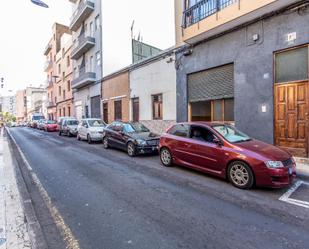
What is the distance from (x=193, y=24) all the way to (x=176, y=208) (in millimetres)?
9614

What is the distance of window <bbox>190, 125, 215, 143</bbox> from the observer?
6.68 meters

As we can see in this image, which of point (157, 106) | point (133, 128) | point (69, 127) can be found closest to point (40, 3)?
point (133, 128)

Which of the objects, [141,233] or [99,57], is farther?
[99,57]

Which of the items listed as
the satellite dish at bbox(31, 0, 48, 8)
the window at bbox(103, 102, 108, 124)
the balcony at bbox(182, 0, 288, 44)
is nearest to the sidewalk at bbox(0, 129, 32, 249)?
the satellite dish at bbox(31, 0, 48, 8)

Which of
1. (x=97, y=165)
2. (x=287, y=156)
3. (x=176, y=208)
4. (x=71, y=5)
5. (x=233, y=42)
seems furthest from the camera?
(x=71, y=5)

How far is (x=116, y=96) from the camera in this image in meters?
20.8

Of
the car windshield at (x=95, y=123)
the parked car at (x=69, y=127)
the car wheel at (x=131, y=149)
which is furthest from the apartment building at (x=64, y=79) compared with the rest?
the car wheel at (x=131, y=149)

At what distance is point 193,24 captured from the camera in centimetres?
1156

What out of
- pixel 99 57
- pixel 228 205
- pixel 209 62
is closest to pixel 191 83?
pixel 209 62

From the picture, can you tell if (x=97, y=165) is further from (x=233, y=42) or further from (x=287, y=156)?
(x=233, y=42)

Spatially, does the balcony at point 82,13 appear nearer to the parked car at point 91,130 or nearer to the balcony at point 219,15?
the parked car at point 91,130

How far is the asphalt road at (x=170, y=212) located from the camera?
3.38 metres

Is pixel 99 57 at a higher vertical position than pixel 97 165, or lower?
higher

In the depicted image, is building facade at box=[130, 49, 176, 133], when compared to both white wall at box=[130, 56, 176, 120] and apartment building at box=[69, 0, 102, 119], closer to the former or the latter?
white wall at box=[130, 56, 176, 120]
